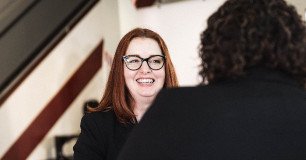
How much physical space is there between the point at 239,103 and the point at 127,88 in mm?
914

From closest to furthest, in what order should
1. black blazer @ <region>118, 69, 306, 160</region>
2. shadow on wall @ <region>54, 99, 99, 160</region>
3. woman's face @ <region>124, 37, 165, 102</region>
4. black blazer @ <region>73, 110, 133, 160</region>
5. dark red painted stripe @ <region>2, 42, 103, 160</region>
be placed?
black blazer @ <region>118, 69, 306, 160</region>
black blazer @ <region>73, 110, 133, 160</region>
woman's face @ <region>124, 37, 165, 102</region>
dark red painted stripe @ <region>2, 42, 103, 160</region>
shadow on wall @ <region>54, 99, 99, 160</region>

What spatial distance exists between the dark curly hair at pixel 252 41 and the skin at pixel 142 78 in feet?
2.45

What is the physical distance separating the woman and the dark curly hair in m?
0.73

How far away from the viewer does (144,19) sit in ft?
10.4

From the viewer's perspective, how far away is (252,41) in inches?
35.7

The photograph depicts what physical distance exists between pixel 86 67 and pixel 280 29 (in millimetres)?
2007

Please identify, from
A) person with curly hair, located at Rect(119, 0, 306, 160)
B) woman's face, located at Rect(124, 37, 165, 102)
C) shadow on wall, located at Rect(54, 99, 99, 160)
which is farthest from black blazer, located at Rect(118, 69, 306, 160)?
shadow on wall, located at Rect(54, 99, 99, 160)

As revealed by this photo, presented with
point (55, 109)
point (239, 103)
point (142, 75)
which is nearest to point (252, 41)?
point (239, 103)

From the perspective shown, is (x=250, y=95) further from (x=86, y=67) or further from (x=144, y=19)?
(x=144, y=19)

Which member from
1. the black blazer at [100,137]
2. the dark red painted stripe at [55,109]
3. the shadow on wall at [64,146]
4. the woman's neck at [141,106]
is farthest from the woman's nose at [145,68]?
the dark red painted stripe at [55,109]

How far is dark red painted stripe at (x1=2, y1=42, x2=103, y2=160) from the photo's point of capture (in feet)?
7.34

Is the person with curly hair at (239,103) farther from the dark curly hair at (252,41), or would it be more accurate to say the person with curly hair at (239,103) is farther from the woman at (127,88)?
the woman at (127,88)

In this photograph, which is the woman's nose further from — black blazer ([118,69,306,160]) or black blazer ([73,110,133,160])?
black blazer ([118,69,306,160])

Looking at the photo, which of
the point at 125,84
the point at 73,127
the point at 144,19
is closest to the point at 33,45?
the point at 73,127
